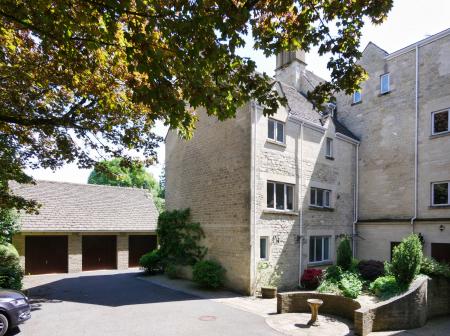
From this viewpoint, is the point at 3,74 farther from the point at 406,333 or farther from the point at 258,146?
the point at 406,333

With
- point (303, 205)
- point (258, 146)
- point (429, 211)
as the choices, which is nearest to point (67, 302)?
point (258, 146)

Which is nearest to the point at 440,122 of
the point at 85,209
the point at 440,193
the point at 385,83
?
the point at 440,193

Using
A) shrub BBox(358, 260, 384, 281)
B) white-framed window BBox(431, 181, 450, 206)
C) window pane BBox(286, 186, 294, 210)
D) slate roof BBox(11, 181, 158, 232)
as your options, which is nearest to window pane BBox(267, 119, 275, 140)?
window pane BBox(286, 186, 294, 210)

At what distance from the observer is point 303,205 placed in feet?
61.2

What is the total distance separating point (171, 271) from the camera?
20062 millimetres

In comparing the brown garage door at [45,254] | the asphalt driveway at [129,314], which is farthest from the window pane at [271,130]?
the brown garage door at [45,254]

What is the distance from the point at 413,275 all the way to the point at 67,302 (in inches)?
558

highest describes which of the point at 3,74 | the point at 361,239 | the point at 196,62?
the point at 3,74

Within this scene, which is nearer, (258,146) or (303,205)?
(258,146)

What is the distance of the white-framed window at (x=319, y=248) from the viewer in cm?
1918

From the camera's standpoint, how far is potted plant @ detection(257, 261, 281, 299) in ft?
50.6

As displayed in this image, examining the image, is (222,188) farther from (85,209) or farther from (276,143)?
(85,209)

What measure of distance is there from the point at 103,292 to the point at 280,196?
10225mm

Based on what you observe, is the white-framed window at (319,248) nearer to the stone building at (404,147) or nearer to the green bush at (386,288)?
the stone building at (404,147)
